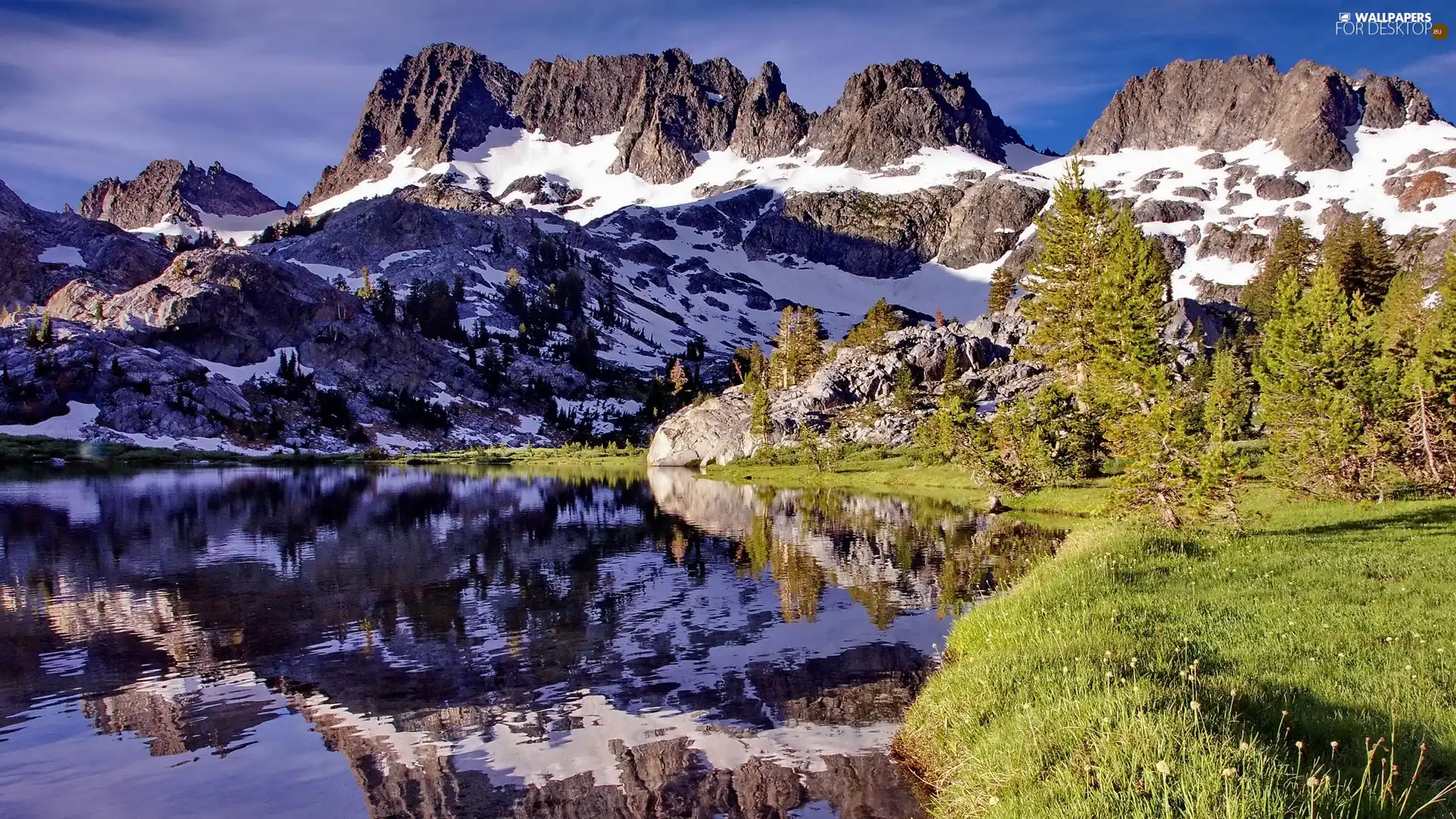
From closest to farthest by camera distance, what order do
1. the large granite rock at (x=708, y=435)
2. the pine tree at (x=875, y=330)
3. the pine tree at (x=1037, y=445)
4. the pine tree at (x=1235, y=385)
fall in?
1. the pine tree at (x=1037, y=445)
2. the pine tree at (x=1235, y=385)
3. the large granite rock at (x=708, y=435)
4. the pine tree at (x=875, y=330)

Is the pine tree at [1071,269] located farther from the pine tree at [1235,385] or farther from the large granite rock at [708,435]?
the large granite rock at [708,435]

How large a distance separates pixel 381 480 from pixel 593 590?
272ft

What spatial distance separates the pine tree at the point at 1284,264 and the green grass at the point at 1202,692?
8827 cm

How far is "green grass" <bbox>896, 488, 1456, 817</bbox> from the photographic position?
7613mm

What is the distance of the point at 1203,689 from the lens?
1084 centimetres

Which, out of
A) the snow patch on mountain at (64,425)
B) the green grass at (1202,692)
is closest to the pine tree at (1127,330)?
the green grass at (1202,692)

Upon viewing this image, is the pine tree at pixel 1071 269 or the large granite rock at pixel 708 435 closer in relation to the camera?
the pine tree at pixel 1071 269

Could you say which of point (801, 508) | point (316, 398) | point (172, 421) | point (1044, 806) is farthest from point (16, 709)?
point (316, 398)

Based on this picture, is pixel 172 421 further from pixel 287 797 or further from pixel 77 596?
pixel 287 797

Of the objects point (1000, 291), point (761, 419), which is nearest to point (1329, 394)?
point (761, 419)

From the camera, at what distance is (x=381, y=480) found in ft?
338

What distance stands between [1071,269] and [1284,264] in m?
73.2

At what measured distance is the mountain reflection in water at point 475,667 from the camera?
43.3 ft

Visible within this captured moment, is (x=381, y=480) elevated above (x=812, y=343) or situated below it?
below
